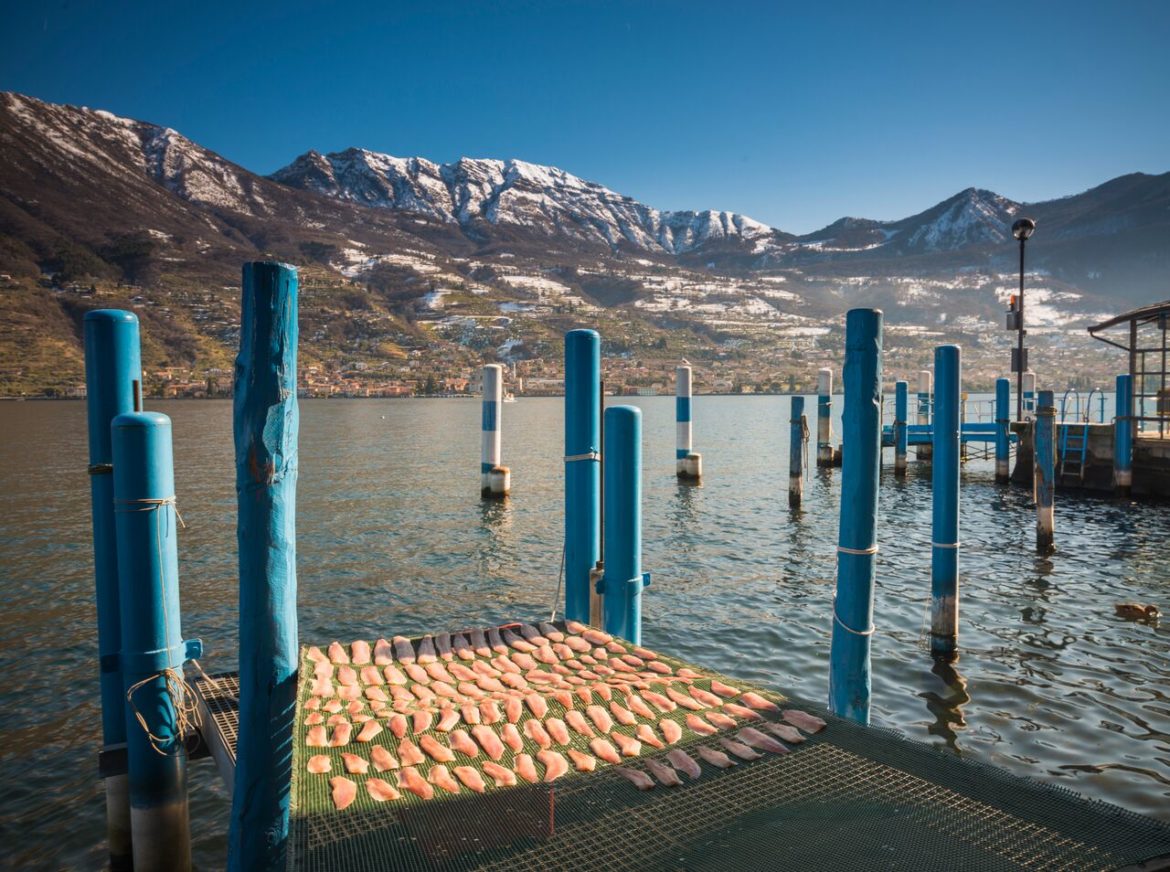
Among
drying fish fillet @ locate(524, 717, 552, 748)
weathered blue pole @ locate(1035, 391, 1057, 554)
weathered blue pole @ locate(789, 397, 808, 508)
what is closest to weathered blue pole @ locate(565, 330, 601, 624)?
drying fish fillet @ locate(524, 717, 552, 748)

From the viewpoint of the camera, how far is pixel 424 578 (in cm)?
1902

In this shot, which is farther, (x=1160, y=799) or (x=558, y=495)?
(x=558, y=495)

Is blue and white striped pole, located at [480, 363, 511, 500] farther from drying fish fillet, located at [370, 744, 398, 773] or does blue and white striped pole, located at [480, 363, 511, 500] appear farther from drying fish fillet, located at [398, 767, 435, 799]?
drying fish fillet, located at [398, 767, 435, 799]

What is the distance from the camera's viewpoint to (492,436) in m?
30.3

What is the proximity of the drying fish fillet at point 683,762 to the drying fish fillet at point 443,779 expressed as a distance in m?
1.48

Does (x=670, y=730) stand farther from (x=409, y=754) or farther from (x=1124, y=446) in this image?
(x=1124, y=446)

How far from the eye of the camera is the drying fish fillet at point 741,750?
5324 mm

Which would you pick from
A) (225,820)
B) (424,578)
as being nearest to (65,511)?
(424,578)

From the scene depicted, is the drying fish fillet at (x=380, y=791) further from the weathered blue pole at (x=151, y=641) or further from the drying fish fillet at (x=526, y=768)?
the weathered blue pole at (x=151, y=641)

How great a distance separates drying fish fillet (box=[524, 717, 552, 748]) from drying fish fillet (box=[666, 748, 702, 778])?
930 millimetres

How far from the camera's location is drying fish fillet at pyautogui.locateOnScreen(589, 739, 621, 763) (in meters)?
5.36

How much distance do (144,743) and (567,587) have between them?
15.1ft

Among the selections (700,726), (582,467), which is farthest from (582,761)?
(582,467)

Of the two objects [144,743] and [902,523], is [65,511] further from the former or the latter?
[902,523]
